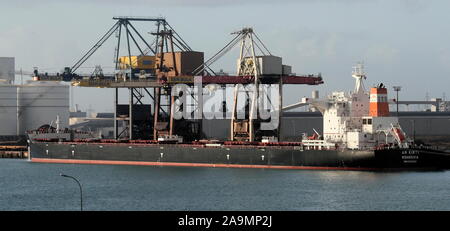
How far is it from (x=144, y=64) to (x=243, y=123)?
57.1ft

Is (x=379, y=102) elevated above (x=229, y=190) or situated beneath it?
elevated above

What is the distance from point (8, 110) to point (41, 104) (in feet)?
17.4

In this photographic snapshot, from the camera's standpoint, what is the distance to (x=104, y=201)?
161ft

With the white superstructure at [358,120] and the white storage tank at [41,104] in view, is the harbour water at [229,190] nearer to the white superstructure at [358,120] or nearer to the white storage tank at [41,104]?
the white superstructure at [358,120]

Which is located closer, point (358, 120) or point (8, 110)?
point (358, 120)

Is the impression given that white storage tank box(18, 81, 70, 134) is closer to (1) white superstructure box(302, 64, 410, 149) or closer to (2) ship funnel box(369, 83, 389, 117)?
(1) white superstructure box(302, 64, 410, 149)

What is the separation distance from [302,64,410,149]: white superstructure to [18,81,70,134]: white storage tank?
69.4 metres

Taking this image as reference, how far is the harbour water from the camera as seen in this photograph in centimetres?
4653

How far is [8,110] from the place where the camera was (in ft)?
427

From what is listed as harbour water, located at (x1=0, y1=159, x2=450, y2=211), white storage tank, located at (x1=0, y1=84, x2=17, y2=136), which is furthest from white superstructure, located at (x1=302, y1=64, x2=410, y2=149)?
white storage tank, located at (x1=0, y1=84, x2=17, y2=136)

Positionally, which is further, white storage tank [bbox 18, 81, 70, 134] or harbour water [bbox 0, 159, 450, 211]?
white storage tank [bbox 18, 81, 70, 134]

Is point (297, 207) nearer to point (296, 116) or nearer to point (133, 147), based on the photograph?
point (133, 147)

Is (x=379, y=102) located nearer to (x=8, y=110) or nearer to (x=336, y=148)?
(x=336, y=148)

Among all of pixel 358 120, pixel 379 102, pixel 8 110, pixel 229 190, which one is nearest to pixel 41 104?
pixel 8 110
